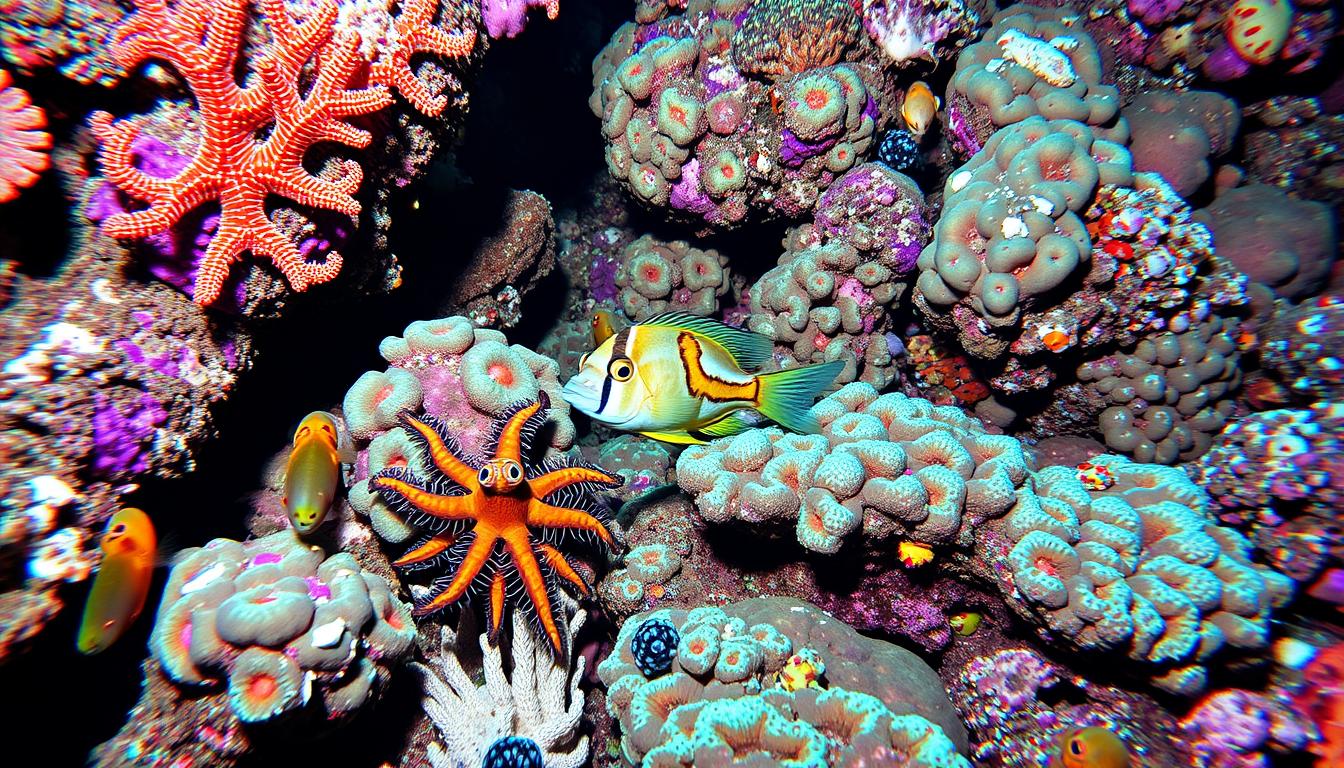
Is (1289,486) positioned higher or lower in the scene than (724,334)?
higher

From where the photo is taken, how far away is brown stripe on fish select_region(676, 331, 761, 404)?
2.56 m

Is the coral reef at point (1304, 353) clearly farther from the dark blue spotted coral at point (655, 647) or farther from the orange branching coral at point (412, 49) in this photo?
the orange branching coral at point (412, 49)

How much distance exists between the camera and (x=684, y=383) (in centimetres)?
254

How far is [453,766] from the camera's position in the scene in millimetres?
2939

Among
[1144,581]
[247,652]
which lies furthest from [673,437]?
[1144,581]

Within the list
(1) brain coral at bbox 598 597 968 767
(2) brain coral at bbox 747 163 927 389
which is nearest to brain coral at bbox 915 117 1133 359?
(2) brain coral at bbox 747 163 927 389

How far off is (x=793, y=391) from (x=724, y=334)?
1.52ft

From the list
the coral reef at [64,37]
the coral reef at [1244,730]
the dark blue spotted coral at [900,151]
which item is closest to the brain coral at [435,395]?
the coral reef at [64,37]

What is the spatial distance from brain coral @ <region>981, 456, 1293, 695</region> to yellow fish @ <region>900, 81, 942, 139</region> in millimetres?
3666

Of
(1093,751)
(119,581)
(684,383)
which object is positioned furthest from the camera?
(684,383)

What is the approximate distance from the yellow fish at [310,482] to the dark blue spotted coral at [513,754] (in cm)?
147

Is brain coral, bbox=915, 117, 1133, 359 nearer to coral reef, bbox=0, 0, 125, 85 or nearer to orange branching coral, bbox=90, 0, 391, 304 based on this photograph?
orange branching coral, bbox=90, 0, 391, 304

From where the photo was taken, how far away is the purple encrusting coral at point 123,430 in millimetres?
2250

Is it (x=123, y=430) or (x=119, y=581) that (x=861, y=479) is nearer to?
(x=119, y=581)
